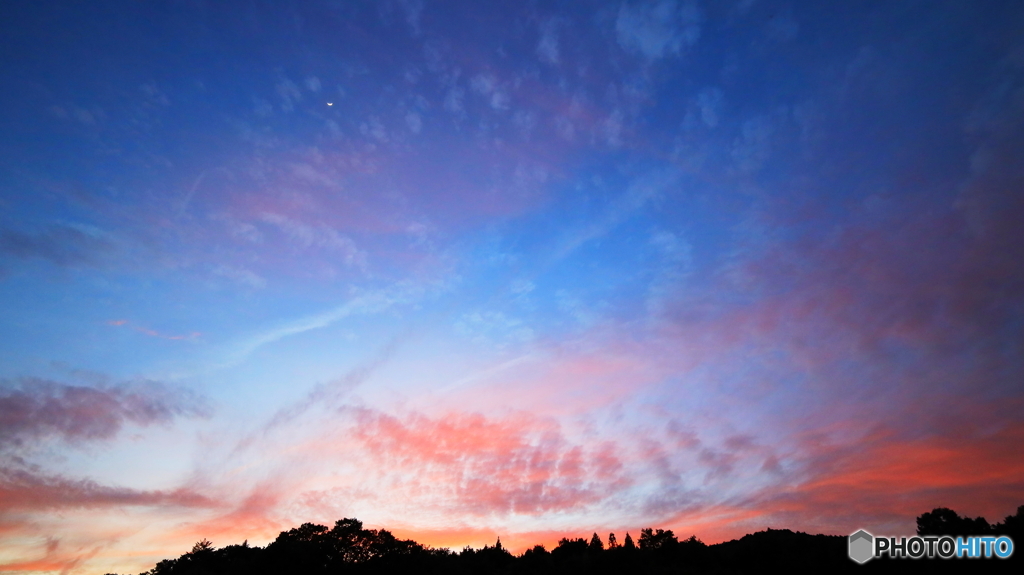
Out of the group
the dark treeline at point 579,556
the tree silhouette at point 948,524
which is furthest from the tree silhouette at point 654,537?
the tree silhouette at point 948,524

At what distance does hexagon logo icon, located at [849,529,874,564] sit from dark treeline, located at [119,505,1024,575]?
1237 mm

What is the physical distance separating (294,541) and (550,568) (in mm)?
47529

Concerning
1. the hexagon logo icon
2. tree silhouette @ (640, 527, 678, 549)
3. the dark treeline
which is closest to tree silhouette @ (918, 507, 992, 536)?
the dark treeline

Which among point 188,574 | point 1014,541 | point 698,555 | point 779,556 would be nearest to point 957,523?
point 1014,541

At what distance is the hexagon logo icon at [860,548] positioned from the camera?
55250 mm

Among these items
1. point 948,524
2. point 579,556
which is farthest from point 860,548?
point 579,556

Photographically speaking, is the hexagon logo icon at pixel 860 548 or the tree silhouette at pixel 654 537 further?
the tree silhouette at pixel 654 537

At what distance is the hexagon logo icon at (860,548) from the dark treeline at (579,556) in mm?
1237

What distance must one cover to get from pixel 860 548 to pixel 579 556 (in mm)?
35128

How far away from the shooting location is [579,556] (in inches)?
2923

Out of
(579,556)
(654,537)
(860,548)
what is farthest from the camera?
(654,537)

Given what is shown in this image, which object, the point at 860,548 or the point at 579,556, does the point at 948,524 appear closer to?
the point at 860,548

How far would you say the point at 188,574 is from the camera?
75.2 metres

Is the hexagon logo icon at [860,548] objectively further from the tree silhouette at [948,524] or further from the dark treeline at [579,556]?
the tree silhouette at [948,524]
